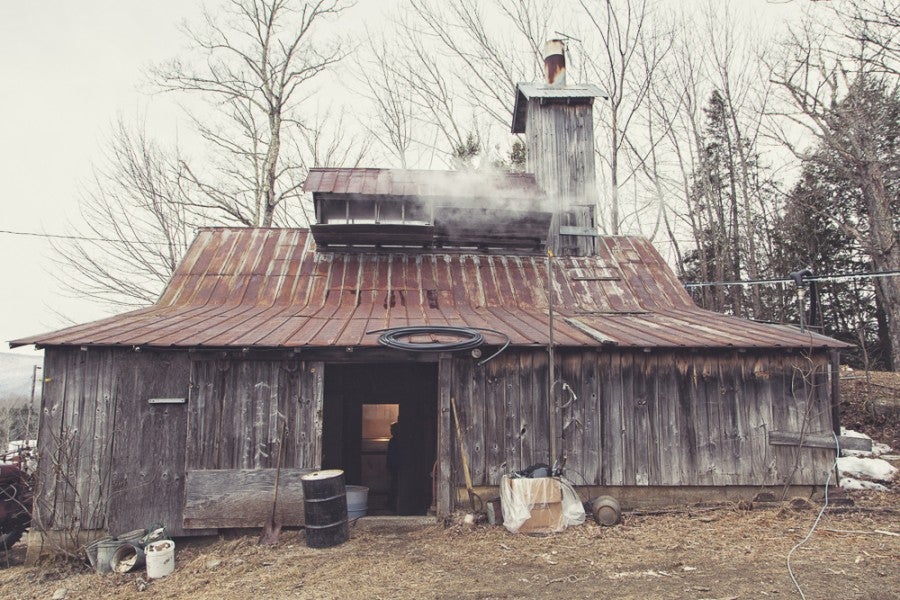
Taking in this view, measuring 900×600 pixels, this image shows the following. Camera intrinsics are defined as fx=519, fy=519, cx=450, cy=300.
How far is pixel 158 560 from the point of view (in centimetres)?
604

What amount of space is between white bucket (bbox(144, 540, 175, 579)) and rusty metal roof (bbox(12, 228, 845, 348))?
2460mm

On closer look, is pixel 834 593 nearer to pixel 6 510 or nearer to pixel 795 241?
pixel 6 510

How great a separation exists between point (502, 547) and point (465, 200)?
6601 mm

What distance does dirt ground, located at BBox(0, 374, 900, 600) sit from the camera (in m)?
4.82

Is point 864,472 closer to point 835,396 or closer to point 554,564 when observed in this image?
point 835,396

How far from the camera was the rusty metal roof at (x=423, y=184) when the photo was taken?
10.5 metres

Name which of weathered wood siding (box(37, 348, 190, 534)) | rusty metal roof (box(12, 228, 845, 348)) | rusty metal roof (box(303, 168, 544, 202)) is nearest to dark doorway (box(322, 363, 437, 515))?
rusty metal roof (box(12, 228, 845, 348))

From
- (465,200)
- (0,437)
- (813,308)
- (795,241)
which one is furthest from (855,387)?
(0,437)

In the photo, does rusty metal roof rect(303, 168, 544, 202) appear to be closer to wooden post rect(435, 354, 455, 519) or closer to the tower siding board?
the tower siding board

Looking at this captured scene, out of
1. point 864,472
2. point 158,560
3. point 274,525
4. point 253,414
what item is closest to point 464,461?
point 274,525

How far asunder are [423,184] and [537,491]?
668 centimetres

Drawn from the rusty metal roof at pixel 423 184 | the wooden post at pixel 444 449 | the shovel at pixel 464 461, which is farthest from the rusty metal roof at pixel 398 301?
the shovel at pixel 464 461

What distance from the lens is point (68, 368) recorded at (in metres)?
7.05

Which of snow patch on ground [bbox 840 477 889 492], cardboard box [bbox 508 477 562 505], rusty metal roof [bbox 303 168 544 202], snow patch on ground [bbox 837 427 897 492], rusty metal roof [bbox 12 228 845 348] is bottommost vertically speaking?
snow patch on ground [bbox 840 477 889 492]
